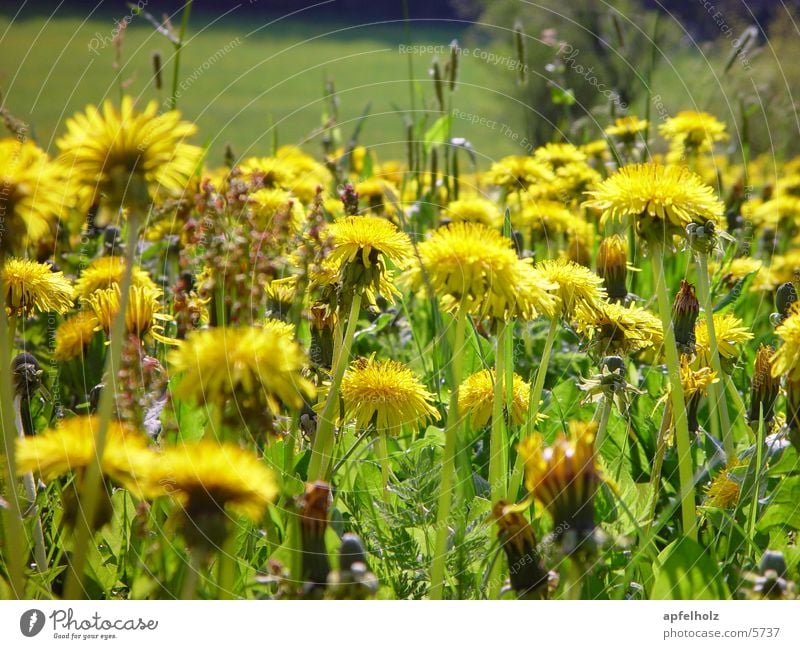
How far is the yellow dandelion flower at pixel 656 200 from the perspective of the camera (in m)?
0.83

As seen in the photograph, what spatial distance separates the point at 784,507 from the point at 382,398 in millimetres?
410

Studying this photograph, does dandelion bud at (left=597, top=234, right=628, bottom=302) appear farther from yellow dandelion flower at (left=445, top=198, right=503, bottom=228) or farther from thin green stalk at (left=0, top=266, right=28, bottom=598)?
thin green stalk at (left=0, top=266, right=28, bottom=598)

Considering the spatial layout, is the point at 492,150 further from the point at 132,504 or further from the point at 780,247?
the point at 132,504

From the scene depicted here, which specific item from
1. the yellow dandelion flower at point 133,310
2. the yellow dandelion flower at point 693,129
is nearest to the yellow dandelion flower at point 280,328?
the yellow dandelion flower at point 133,310

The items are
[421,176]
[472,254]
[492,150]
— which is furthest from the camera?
[492,150]

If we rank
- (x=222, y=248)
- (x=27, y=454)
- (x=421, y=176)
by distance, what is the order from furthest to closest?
(x=421, y=176)
(x=222, y=248)
(x=27, y=454)
